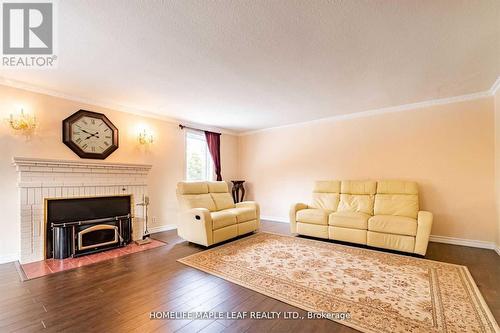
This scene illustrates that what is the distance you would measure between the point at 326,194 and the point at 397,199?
48.1 inches

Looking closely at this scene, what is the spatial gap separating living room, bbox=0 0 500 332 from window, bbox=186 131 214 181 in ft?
0.25

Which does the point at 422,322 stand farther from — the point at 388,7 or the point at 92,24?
the point at 92,24

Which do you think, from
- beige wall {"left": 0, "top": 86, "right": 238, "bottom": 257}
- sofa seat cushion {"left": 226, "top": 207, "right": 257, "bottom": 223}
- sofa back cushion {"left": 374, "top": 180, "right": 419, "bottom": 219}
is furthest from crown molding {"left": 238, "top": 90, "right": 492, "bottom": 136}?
beige wall {"left": 0, "top": 86, "right": 238, "bottom": 257}

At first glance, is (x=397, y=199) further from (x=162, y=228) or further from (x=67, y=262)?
(x=67, y=262)

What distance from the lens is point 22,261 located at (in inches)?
117

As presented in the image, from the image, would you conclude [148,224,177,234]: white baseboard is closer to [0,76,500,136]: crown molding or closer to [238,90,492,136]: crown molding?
[0,76,500,136]: crown molding

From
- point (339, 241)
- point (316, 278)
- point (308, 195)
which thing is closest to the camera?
point (316, 278)

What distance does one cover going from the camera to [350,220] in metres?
3.71

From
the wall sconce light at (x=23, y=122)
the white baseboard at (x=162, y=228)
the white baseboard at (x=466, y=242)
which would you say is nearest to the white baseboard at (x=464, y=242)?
the white baseboard at (x=466, y=242)

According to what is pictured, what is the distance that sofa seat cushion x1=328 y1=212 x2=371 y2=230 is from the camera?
3.61 metres

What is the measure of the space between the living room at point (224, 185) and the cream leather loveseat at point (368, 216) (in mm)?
27

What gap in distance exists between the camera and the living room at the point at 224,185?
188 cm

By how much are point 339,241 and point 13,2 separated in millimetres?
4855

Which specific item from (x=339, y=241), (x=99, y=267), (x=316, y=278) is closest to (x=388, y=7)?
(x=316, y=278)
